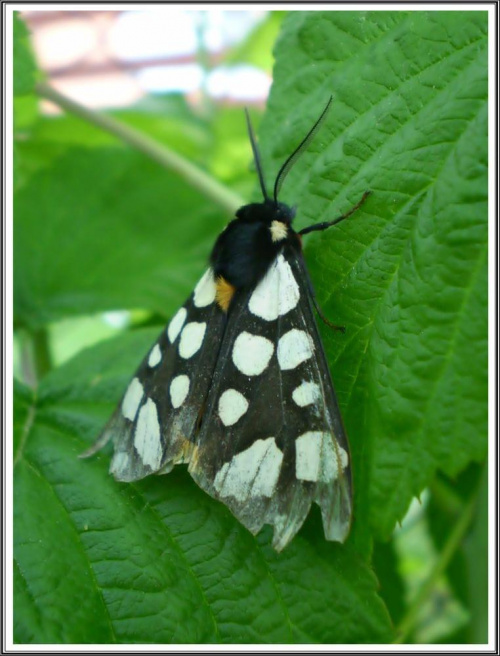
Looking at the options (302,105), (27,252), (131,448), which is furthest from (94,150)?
(131,448)

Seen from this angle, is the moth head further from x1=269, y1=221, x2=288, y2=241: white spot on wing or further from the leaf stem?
the leaf stem

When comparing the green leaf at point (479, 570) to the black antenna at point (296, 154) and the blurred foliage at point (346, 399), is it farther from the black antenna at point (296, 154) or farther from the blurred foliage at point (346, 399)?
the black antenna at point (296, 154)

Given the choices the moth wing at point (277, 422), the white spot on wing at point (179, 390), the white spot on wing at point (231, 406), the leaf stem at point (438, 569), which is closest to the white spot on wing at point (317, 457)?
the moth wing at point (277, 422)

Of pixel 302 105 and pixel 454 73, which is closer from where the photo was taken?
pixel 454 73

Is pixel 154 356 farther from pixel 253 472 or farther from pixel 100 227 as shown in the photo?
pixel 100 227

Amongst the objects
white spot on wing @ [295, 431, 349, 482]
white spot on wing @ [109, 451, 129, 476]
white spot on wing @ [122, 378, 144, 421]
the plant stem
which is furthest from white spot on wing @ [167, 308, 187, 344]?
the plant stem

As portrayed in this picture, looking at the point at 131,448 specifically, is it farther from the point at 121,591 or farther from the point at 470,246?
the point at 470,246

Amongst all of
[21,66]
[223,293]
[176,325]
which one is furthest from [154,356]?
[21,66]
